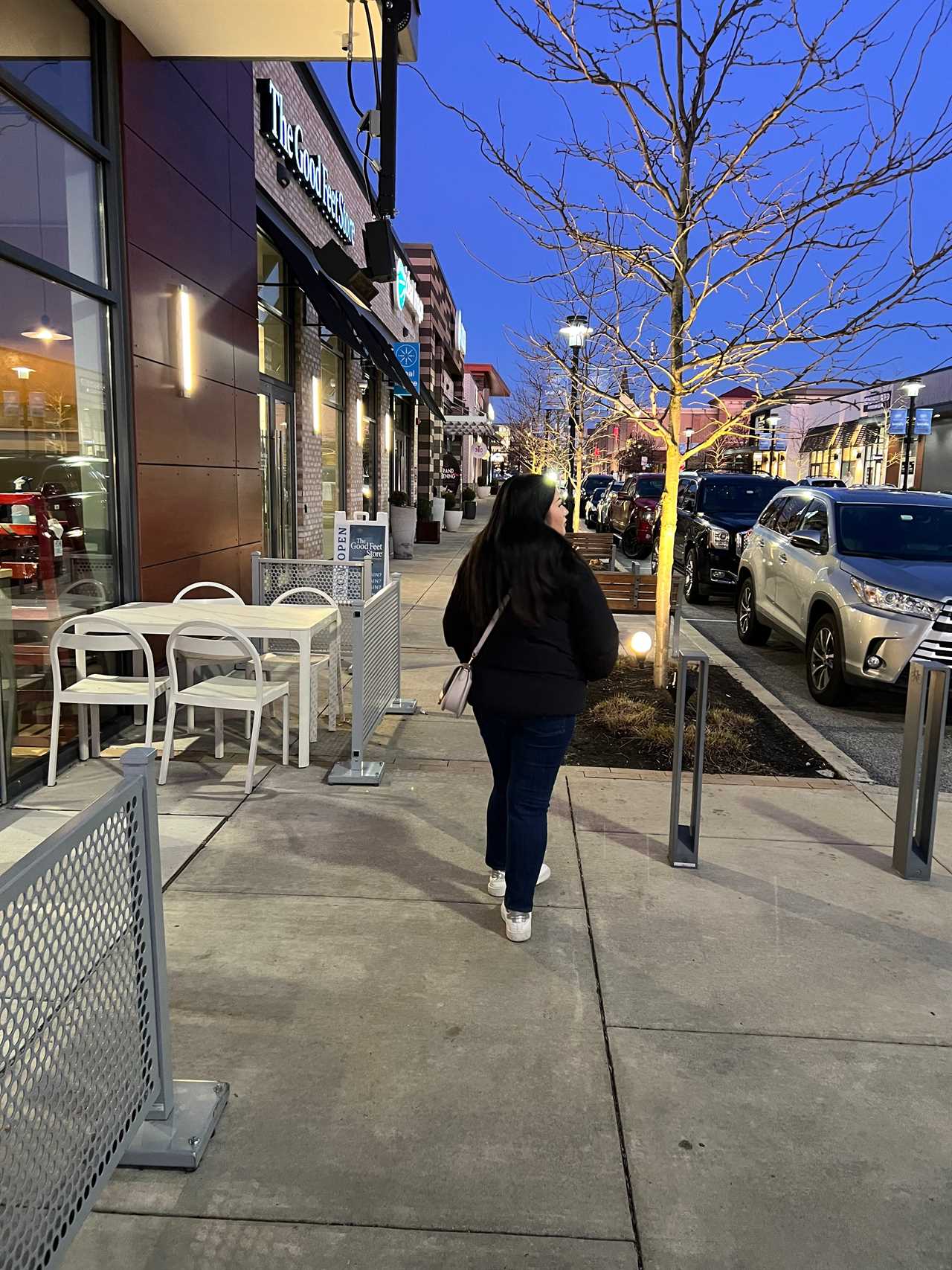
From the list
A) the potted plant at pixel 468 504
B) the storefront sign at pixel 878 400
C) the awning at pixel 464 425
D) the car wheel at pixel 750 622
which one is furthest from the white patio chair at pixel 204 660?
the storefront sign at pixel 878 400

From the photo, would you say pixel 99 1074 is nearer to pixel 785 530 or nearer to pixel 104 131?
pixel 104 131

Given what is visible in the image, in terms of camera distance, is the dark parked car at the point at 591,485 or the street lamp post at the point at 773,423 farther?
the dark parked car at the point at 591,485

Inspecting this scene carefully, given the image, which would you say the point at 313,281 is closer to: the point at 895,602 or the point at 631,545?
the point at 895,602

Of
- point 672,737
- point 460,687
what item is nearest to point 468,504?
point 672,737

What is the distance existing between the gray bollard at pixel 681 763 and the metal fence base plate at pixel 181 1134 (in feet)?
7.91

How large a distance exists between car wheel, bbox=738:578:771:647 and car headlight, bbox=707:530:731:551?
2697 millimetres

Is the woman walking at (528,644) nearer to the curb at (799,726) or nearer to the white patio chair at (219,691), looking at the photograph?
the white patio chair at (219,691)

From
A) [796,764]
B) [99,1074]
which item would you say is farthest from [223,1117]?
[796,764]

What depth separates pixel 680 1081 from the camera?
288 centimetres

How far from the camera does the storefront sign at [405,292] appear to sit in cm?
2173

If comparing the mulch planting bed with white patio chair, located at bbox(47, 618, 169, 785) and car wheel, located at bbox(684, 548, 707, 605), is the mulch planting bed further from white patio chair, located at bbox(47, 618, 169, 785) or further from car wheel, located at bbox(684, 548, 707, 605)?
car wheel, located at bbox(684, 548, 707, 605)

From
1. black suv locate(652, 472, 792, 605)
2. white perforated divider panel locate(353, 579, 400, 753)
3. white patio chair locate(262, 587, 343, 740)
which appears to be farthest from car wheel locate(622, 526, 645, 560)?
white perforated divider panel locate(353, 579, 400, 753)

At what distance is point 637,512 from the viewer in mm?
19344

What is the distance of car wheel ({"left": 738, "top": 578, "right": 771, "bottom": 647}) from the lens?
10.5 metres
